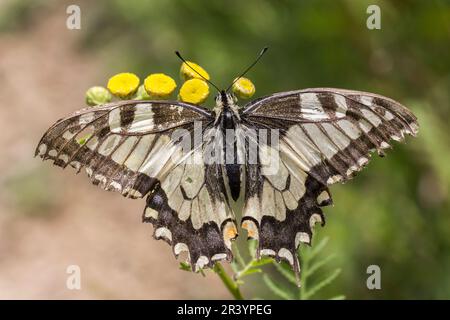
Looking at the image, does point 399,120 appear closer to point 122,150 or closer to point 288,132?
point 288,132
